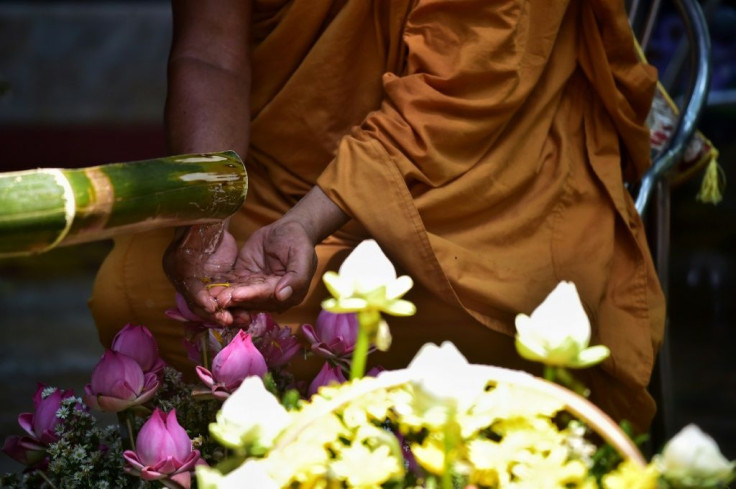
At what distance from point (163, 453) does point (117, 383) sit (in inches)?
4.6

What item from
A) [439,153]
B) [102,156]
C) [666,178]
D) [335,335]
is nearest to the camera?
[335,335]

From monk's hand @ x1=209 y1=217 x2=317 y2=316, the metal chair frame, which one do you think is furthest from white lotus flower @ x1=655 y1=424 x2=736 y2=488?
the metal chair frame

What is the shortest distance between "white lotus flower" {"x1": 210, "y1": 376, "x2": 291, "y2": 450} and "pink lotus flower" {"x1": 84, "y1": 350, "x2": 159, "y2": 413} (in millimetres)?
440

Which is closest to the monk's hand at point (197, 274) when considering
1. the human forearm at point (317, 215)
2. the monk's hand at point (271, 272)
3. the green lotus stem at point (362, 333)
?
the monk's hand at point (271, 272)

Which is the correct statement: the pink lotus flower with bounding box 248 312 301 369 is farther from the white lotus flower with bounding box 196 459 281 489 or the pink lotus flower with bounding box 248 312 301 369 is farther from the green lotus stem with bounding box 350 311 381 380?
the white lotus flower with bounding box 196 459 281 489

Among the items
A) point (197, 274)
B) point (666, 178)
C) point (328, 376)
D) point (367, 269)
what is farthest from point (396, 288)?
point (666, 178)

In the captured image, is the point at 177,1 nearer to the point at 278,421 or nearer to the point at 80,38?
the point at 278,421

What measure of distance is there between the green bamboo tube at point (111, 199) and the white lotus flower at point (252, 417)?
0.17 metres

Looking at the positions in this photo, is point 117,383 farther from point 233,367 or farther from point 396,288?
point 396,288

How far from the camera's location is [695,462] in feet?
2.33

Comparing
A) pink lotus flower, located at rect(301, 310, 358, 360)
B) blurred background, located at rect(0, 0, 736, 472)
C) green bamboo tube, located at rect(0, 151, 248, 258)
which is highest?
green bamboo tube, located at rect(0, 151, 248, 258)

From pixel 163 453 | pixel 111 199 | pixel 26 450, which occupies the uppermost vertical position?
pixel 111 199

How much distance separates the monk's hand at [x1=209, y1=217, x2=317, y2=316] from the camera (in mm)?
1293

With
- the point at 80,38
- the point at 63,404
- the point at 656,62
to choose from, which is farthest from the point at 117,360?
the point at 80,38
